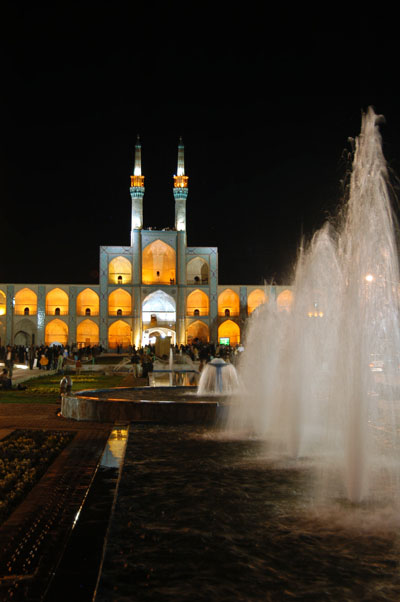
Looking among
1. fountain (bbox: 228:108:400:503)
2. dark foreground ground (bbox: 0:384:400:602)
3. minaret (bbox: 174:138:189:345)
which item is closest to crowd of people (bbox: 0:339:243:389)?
fountain (bbox: 228:108:400:503)

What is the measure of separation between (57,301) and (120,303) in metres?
3.95

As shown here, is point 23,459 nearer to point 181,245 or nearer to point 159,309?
point 181,245

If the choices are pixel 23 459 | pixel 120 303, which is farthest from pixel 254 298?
pixel 23 459

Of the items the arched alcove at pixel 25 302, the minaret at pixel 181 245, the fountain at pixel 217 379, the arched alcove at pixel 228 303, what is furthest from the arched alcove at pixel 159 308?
the fountain at pixel 217 379

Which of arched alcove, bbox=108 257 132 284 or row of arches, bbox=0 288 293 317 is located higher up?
arched alcove, bbox=108 257 132 284

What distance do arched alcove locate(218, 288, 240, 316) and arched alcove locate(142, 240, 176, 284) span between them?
11.5ft

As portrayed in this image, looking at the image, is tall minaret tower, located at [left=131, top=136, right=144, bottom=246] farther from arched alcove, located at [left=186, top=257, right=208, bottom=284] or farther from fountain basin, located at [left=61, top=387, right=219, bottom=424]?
fountain basin, located at [left=61, top=387, right=219, bottom=424]

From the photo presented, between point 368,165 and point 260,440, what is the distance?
10.7ft

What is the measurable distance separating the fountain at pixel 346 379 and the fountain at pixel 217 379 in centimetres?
51

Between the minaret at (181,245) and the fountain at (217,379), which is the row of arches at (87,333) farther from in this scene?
the fountain at (217,379)

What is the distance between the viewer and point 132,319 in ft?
120

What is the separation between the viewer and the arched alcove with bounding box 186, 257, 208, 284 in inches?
1560

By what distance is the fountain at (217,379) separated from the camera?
1045 cm

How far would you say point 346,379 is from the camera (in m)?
4.73
